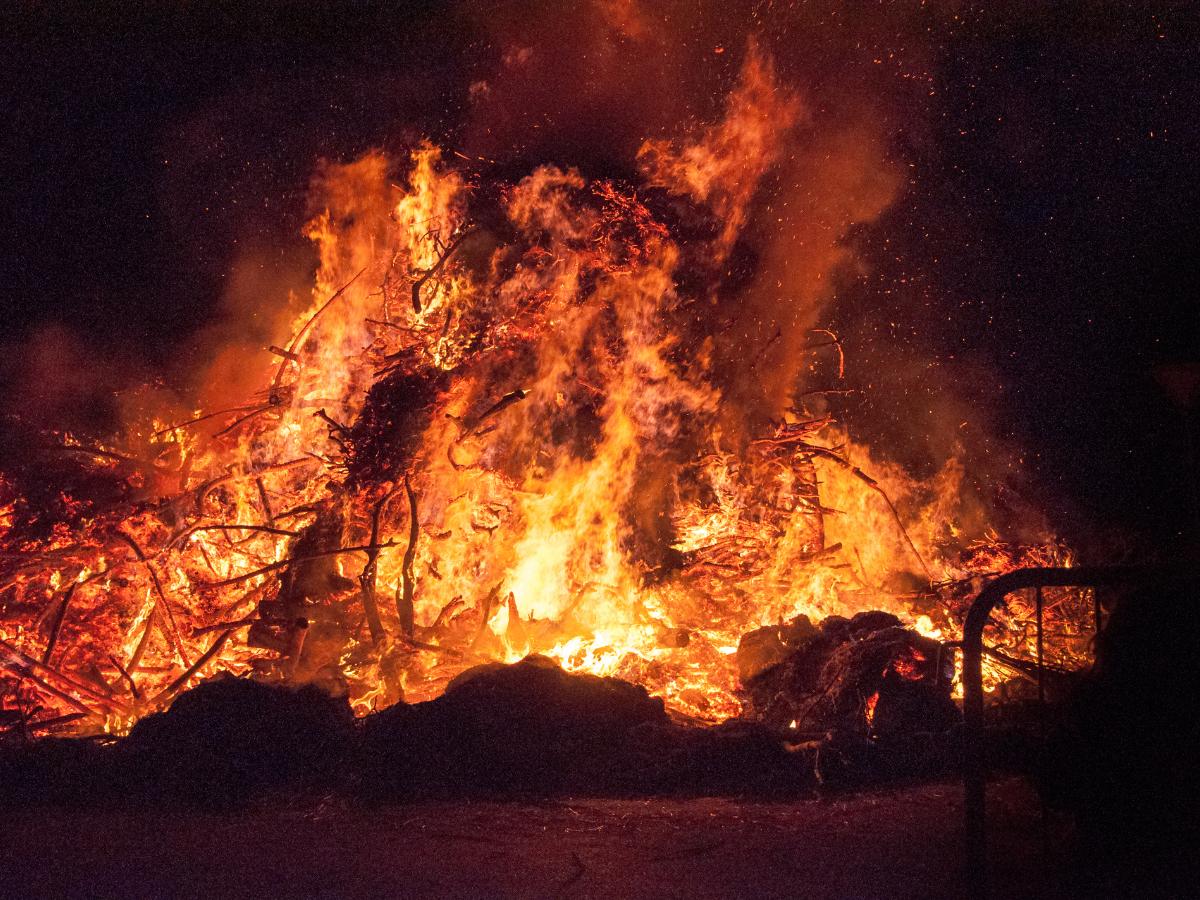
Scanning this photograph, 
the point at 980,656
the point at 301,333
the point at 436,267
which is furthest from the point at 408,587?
the point at 980,656

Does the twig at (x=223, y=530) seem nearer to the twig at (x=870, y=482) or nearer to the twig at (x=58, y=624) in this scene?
the twig at (x=58, y=624)

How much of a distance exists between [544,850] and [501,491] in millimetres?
4000

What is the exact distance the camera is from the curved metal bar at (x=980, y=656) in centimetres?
271

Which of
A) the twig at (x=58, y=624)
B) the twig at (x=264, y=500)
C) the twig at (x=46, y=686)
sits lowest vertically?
the twig at (x=46, y=686)

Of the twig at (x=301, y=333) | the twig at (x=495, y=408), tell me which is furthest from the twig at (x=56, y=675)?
the twig at (x=495, y=408)

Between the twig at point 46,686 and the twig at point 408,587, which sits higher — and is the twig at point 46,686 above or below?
below

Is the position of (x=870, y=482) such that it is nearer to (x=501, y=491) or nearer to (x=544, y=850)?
(x=501, y=491)

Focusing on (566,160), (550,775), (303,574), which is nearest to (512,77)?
(566,160)

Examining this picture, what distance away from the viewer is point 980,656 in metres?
2.69

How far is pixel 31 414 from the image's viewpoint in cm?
764

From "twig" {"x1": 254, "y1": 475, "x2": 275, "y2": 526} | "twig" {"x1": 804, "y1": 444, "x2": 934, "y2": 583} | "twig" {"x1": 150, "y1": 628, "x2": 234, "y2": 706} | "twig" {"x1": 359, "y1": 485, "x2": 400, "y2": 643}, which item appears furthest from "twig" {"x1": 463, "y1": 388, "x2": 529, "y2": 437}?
"twig" {"x1": 804, "y1": 444, "x2": 934, "y2": 583}

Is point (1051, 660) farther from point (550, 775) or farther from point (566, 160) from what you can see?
point (566, 160)

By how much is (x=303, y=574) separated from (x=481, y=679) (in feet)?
7.90

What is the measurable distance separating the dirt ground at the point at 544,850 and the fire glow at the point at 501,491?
67.7 inches
